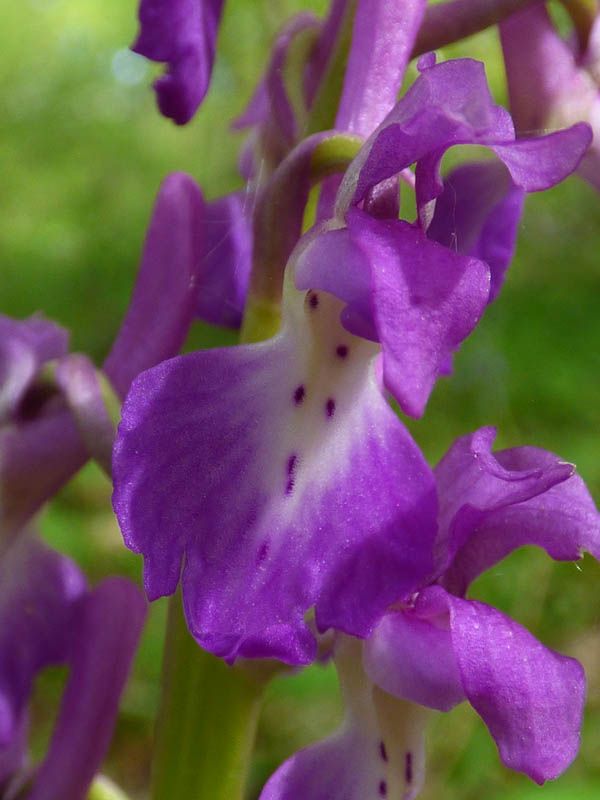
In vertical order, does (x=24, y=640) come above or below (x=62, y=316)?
above

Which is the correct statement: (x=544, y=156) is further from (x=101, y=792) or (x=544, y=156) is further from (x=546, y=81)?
(x=101, y=792)

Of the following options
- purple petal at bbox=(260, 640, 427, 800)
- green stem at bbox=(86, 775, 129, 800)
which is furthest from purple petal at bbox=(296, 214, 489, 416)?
green stem at bbox=(86, 775, 129, 800)

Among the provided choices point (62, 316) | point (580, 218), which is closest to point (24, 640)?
point (62, 316)

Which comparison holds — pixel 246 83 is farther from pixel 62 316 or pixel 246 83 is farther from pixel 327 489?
pixel 327 489

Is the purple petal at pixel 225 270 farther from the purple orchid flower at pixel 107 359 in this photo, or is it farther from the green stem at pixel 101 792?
the green stem at pixel 101 792

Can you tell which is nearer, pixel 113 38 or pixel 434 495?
pixel 434 495

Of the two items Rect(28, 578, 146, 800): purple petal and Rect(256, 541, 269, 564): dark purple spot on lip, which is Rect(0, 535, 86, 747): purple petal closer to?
Rect(28, 578, 146, 800): purple petal
